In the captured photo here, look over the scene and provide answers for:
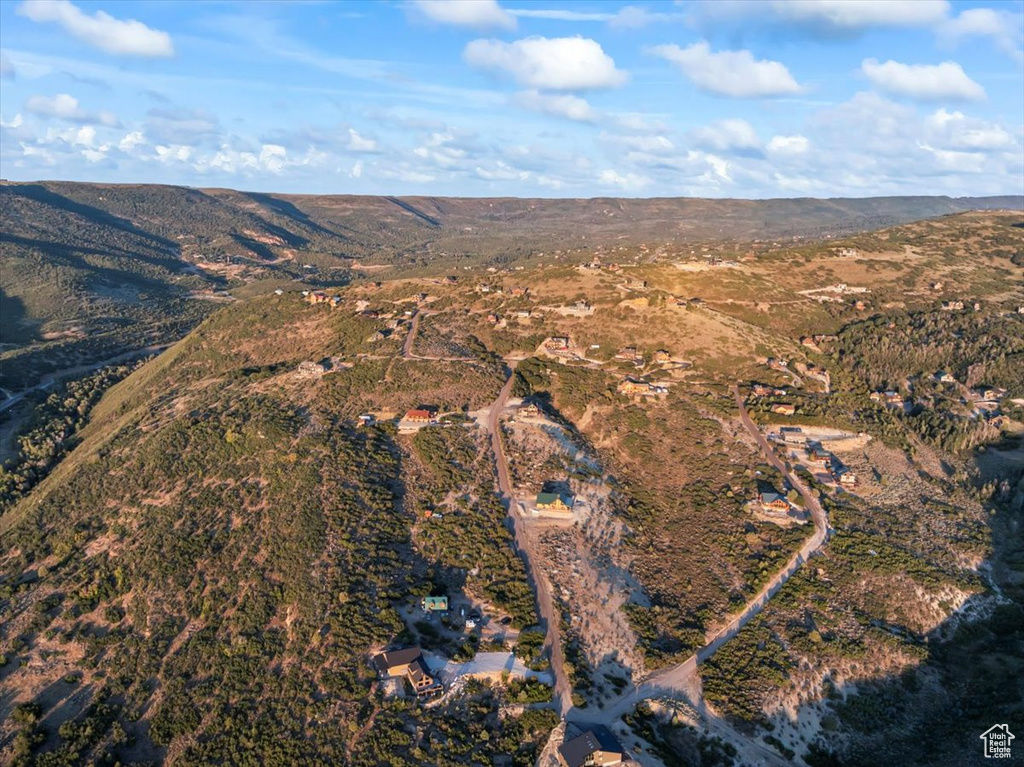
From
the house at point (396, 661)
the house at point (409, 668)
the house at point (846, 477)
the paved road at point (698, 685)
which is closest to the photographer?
the paved road at point (698, 685)

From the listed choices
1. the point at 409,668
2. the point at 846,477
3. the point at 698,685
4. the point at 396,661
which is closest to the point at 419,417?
the point at 396,661

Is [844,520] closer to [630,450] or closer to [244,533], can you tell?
[630,450]

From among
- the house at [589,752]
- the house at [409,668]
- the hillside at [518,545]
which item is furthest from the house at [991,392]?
the house at [409,668]

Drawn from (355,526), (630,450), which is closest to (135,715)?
(355,526)

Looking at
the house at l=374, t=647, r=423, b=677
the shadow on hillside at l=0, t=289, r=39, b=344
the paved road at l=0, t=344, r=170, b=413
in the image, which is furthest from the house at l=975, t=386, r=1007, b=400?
the shadow on hillside at l=0, t=289, r=39, b=344

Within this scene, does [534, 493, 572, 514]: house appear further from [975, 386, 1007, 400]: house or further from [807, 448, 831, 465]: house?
[975, 386, 1007, 400]: house

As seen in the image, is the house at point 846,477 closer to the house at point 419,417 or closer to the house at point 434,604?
the house at point 419,417
